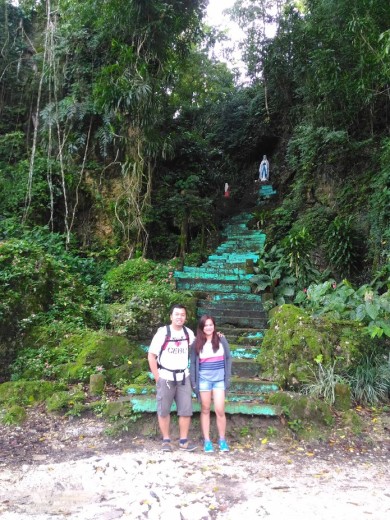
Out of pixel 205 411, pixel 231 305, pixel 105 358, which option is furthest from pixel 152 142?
pixel 205 411

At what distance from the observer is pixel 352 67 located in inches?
352

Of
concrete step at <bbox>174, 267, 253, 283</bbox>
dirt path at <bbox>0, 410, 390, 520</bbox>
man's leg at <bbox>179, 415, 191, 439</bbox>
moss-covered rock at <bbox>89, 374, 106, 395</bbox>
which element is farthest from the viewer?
concrete step at <bbox>174, 267, 253, 283</bbox>

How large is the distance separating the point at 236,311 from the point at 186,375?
10.3 feet

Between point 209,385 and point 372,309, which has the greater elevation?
point 372,309

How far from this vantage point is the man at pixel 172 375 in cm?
395

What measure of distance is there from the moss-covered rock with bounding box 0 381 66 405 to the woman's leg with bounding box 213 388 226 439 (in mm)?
1937

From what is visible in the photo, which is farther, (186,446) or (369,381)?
(369,381)

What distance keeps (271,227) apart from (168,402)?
7.98 m

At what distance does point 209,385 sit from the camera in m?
3.99

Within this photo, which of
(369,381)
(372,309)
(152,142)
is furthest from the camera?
(152,142)

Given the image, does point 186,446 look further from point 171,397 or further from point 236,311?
point 236,311

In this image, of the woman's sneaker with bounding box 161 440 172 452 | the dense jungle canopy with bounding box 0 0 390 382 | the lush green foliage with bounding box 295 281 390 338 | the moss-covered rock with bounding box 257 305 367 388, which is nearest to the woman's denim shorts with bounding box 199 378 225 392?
the woman's sneaker with bounding box 161 440 172 452

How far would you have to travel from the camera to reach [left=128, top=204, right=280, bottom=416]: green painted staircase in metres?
4.54

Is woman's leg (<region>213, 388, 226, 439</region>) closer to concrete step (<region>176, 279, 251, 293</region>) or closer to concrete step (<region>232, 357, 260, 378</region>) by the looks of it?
concrete step (<region>232, 357, 260, 378</region>)
